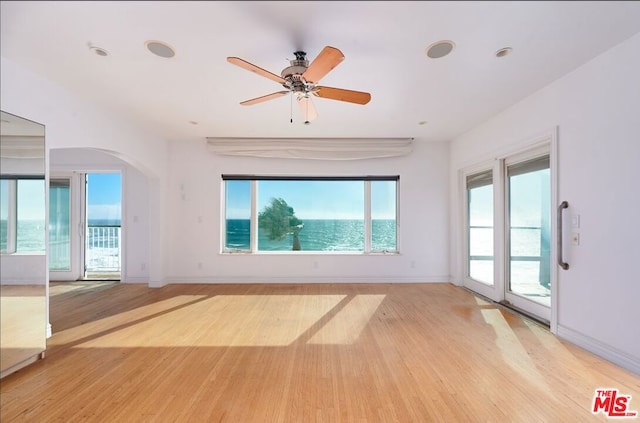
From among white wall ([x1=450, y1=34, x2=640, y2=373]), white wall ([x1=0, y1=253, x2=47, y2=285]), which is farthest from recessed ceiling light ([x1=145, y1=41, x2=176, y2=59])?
white wall ([x1=450, y1=34, x2=640, y2=373])

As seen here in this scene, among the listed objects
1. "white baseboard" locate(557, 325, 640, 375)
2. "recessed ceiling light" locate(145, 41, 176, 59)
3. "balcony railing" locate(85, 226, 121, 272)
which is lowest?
"white baseboard" locate(557, 325, 640, 375)

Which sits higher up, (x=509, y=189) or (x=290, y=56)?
(x=290, y=56)

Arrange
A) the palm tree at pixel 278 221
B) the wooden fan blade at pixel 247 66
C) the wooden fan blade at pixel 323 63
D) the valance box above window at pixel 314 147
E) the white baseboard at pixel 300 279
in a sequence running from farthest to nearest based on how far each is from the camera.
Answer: the palm tree at pixel 278 221 < the white baseboard at pixel 300 279 < the valance box above window at pixel 314 147 < the wooden fan blade at pixel 247 66 < the wooden fan blade at pixel 323 63

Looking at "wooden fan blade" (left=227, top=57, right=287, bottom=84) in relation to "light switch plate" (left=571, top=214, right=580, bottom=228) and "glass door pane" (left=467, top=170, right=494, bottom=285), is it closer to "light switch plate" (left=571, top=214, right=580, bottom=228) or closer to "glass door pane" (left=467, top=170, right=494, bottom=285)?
"light switch plate" (left=571, top=214, right=580, bottom=228)

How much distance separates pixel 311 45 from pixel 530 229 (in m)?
3.27

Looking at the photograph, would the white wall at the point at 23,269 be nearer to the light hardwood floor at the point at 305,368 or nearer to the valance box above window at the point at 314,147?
the light hardwood floor at the point at 305,368

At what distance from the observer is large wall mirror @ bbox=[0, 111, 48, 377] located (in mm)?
2311

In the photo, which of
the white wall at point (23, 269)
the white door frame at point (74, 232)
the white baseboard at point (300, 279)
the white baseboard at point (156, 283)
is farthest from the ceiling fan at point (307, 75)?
the white door frame at point (74, 232)

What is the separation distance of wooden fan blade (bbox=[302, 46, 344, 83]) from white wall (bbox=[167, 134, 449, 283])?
295 cm

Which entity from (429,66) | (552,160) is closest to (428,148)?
(552,160)

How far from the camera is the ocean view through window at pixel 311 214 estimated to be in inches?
209

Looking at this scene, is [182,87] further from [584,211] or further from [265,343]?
[584,211]

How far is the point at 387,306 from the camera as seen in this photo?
12.5 ft

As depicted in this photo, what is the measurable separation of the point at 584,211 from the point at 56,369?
15.4 ft
